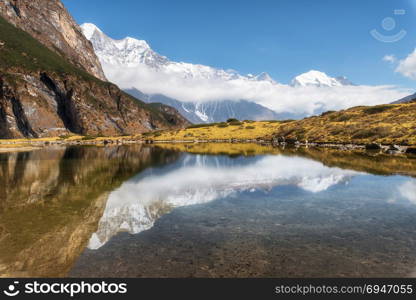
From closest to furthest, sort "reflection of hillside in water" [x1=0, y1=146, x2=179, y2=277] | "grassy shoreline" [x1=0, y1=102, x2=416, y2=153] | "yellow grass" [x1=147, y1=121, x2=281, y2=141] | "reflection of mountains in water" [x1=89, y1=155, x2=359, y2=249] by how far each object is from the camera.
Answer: "reflection of hillside in water" [x1=0, y1=146, x2=179, y2=277], "reflection of mountains in water" [x1=89, y1=155, x2=359, y2=249], "grassy shoreline" [x1=0, y1=102, x2=416, y2=153], "yellow grass" [x1=147, y1=121, x2=281, y2=141]

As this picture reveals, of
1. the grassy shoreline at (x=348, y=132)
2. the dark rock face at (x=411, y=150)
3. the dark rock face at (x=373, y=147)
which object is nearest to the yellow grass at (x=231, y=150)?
the grassy shoreline at (x=348, y=132)

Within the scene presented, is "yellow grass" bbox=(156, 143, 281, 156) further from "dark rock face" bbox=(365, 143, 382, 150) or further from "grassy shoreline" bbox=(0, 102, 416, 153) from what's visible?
"dark rock face" bbox=(365, 143, 382, 150)

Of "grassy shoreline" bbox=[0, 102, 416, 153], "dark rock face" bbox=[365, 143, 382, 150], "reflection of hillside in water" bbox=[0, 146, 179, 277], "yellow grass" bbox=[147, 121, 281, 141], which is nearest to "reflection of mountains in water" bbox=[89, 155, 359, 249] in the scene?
"reflection of hillside in water" bbox=[0, 146, 179, 277]

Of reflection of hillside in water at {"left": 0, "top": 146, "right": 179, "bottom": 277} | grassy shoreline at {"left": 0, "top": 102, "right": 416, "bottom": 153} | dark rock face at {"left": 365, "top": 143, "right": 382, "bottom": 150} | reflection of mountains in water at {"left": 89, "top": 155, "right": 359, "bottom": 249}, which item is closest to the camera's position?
reflection of hillside in water at {"left": 0, "top": 146, "right": 179, "bottom": 277}

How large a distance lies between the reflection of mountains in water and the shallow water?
0.45 ft

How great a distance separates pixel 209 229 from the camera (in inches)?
840

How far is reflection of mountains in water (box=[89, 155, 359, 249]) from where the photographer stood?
76.7ft

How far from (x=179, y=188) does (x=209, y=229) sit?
16521 mm

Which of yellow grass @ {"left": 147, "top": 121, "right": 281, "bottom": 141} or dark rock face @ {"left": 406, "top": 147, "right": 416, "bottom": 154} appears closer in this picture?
dark rock face @ {"left": 406, "top": 147, "right": 416, "bottom": 154}

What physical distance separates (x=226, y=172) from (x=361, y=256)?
35.4 meters

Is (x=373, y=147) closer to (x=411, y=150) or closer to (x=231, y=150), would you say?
(x=411, y=150)

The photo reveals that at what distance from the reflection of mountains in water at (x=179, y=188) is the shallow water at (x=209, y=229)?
0.14 metres

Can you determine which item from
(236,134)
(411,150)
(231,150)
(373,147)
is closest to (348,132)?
(373,147)

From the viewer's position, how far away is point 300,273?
14391 millimetres
